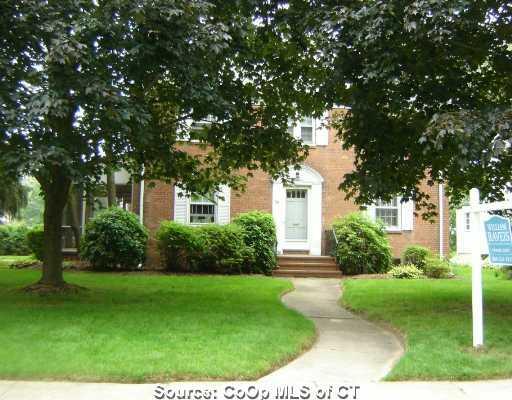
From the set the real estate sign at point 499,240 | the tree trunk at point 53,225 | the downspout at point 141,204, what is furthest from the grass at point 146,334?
the downspout at point 141,204

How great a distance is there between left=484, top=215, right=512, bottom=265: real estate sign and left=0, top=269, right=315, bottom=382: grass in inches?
107

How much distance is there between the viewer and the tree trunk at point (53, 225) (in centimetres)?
1179

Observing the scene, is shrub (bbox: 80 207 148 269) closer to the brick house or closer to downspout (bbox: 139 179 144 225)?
downspout (bbox: 139 179 144 225)

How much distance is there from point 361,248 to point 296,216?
10.4 ft

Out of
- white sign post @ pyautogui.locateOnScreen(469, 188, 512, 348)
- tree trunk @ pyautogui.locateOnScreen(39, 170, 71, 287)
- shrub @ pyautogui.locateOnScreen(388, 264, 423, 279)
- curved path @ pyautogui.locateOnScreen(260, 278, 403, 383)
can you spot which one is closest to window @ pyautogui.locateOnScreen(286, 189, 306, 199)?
shrub @ pyautogui.locateOnScreen(388, 264, 423, 279)

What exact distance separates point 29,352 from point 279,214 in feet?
43.5

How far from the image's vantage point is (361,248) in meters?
17.2

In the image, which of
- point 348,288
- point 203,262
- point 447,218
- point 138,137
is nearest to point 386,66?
point 138,137

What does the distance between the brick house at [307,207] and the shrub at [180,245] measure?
1.97 meters

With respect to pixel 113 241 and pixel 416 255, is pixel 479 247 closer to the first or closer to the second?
pixel 416 255

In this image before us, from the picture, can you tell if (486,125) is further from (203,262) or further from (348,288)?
(203,262)

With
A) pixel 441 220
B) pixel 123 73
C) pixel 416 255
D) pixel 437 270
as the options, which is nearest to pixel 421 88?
pixel 123 73

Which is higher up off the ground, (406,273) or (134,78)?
(134,78)

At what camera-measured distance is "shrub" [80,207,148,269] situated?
1666 centimetres
